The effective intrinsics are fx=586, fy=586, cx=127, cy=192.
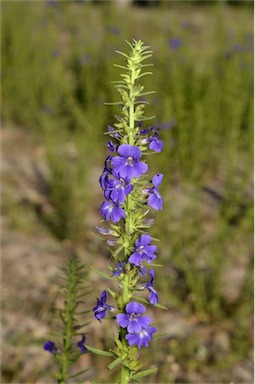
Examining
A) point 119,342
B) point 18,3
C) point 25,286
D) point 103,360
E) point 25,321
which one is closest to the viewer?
point 119,342

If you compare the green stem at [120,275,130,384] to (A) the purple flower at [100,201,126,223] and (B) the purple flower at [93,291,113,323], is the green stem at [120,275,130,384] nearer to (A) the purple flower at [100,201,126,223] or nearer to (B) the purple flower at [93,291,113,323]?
(B) the purple flower at [93,291,113,323]

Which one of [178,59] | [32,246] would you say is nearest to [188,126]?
[178,59]

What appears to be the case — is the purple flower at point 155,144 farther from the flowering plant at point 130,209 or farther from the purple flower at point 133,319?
the purple flower at point 133,319

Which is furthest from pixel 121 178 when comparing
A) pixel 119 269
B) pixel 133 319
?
pixel 133 319

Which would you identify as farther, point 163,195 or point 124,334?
point 163,195

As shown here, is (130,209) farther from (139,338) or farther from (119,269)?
(139,338)

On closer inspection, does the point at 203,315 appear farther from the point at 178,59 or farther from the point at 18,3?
the point at 18,3
